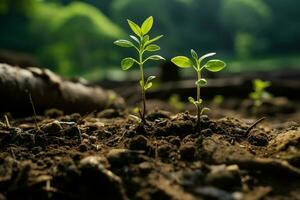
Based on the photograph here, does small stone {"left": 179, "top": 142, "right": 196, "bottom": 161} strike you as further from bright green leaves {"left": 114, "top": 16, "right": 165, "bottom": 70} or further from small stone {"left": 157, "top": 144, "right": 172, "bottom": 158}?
bright green leaves {"left": 114, "top": 16, "right": 165, "bottom": 70}

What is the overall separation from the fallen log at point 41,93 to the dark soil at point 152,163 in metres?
0.92

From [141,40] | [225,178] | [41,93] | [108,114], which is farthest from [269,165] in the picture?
[41,93]

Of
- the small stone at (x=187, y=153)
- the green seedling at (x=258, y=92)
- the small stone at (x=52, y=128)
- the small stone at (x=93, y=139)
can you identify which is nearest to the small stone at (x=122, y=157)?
the small stone at (x=187, y=153)

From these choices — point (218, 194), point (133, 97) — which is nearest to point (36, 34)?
point (133, 97)

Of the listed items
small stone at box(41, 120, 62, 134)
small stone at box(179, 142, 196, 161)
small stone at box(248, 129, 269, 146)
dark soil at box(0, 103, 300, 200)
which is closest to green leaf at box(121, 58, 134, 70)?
dark soil at box(0, 103, 300, 200)

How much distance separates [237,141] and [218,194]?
0.60 m

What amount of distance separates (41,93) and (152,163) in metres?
2.09

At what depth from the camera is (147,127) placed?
2.04 meters

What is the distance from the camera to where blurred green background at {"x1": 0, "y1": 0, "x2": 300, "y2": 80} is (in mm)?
36406

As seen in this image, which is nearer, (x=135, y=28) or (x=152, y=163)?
(x=152, y=163)

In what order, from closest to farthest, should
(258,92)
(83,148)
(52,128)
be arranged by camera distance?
(83,148)
(52,128)
(258,92)

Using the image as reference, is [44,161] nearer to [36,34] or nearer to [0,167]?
[0,167]

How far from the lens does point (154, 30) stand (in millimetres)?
48688

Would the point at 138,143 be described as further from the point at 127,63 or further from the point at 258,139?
the point at 258,139
